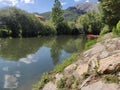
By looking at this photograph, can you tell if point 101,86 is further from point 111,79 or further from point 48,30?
point 48,30

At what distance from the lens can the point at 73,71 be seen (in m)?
12.0

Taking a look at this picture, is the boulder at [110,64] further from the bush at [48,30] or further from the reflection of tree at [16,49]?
the bush at [48,30]

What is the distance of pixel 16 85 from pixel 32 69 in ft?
17.3

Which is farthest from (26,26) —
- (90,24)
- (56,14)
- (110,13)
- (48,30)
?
(110,13)

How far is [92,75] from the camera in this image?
10.6 metres

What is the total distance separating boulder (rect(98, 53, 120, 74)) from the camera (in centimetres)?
1038

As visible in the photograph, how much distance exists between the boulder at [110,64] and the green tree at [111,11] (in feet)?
85.0

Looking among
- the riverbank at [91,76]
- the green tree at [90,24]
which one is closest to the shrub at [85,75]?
the riverbank at [91,76]

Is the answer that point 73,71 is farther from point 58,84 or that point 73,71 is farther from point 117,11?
point 117,11

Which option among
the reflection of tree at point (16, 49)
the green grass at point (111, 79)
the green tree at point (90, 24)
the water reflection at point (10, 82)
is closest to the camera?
the green grass at point (111, 79)

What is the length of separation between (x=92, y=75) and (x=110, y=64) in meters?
0.84

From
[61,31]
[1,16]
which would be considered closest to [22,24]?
[1,16]

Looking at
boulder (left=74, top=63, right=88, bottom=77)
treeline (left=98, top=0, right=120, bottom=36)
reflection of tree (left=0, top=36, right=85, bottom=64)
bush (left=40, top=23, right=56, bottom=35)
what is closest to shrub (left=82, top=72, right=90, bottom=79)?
boulder (left=74, top=63, right=88, bottom=77)

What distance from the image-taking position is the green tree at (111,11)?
36831 millimetres
